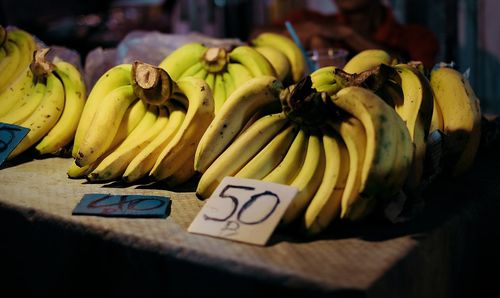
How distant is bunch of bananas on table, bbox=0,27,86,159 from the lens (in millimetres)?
1624

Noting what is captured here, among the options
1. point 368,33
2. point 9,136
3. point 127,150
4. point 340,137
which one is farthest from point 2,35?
point 368,33

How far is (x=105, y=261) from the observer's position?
1.08m

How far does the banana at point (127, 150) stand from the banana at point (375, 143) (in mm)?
542

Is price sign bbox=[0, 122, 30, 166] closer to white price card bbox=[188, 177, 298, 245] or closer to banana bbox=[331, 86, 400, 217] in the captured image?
white price card bbox=[188, 177, 298, 245]

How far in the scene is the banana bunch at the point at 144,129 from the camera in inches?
50.6

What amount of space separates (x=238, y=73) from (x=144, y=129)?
30cm

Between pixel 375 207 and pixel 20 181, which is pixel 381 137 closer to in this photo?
pixel 375 207

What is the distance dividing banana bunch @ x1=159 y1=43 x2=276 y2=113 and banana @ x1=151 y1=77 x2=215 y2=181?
165 millimetres

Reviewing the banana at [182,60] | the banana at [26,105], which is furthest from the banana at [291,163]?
the banana at [26,105]

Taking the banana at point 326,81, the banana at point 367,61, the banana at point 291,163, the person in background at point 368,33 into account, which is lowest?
the person in background at point 368,33

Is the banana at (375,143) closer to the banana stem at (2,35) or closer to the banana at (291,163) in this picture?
the banana at (291,163)

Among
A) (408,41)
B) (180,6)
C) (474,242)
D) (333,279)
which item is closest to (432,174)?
(474,242)

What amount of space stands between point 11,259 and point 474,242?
99 centimetres

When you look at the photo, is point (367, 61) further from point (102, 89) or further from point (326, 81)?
point (102, 89)
